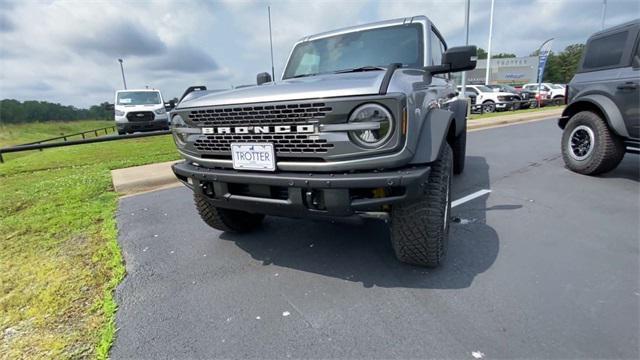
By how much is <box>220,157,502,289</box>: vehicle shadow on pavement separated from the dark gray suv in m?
2.09

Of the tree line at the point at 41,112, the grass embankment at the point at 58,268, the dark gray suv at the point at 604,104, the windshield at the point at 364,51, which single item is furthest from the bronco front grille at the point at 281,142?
the tree line at the point at 41,112

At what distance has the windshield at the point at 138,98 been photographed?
513 inches

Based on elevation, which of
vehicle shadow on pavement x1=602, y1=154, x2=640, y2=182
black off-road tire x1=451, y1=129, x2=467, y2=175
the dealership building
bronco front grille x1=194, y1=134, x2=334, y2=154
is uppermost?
the dealership building

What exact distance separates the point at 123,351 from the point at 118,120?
12.7 metres

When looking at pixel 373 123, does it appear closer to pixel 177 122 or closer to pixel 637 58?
pixel 177 122

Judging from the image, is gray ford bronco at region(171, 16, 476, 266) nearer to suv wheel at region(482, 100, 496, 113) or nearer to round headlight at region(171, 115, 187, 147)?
round headlight at region(171, 115, 187, 147)

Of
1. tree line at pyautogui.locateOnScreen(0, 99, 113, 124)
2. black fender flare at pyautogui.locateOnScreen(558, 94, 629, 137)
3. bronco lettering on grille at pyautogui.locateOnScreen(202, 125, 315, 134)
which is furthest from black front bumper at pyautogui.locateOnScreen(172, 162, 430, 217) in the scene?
tree line at pyautogui.locateOnScreen(0, 99, 113, 124)

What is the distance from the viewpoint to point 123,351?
187 centimetres

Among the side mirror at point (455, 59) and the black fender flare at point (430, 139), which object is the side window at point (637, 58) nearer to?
the side mirror at point (455, 59)

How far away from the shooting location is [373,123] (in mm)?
1921

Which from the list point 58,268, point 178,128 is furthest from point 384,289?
point 58,268

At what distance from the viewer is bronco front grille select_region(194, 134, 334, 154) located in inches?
80.4

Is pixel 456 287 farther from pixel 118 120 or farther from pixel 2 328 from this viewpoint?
pixel 118 120

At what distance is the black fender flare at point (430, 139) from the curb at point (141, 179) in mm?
4392
